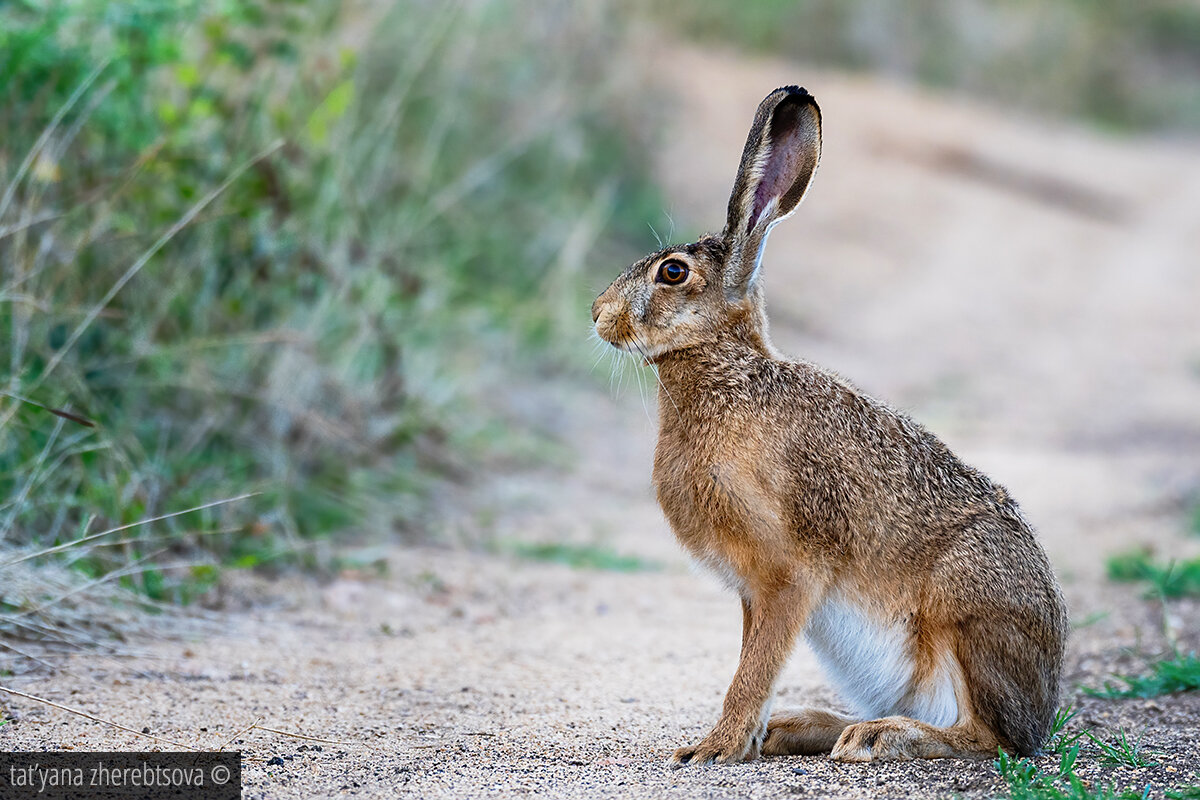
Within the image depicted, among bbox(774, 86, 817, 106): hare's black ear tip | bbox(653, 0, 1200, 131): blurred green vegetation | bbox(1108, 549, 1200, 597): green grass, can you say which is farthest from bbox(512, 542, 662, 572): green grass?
bbox(653, 0, 1200, 131): blurred green vegetation

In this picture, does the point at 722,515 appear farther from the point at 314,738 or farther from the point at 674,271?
the point at 314,738

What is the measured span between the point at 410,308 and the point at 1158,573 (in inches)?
155

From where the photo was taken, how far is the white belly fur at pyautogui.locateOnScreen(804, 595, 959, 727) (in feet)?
11.4

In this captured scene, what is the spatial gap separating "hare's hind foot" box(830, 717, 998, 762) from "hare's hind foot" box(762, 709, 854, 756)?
26cm

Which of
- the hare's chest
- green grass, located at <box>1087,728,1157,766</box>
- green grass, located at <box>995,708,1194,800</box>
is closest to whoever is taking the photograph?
green grass, located at <box>995,708,1194,800</box>

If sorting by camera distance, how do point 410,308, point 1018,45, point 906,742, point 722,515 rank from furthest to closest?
1. point 1018,45
2. point 410,308
3. point 722,515
4. point 906,742

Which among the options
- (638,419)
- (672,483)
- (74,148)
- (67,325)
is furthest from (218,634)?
(638,419)

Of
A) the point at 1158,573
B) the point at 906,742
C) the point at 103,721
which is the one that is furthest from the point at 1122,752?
the point at 103,721

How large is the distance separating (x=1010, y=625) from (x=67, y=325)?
3767 millimetres

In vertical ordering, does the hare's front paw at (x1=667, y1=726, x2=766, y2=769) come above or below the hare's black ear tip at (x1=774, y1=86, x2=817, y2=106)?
below

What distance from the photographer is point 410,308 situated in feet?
23.2

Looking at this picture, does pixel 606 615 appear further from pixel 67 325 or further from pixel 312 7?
pixel 312 7

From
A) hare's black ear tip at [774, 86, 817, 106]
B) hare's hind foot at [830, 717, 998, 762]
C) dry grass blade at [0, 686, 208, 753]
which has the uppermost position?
hare's black ear tip at [774, 86, 817, 106]

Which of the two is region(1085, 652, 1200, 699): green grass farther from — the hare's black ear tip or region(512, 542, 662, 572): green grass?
region(512, 542, 662, 572): green grass
